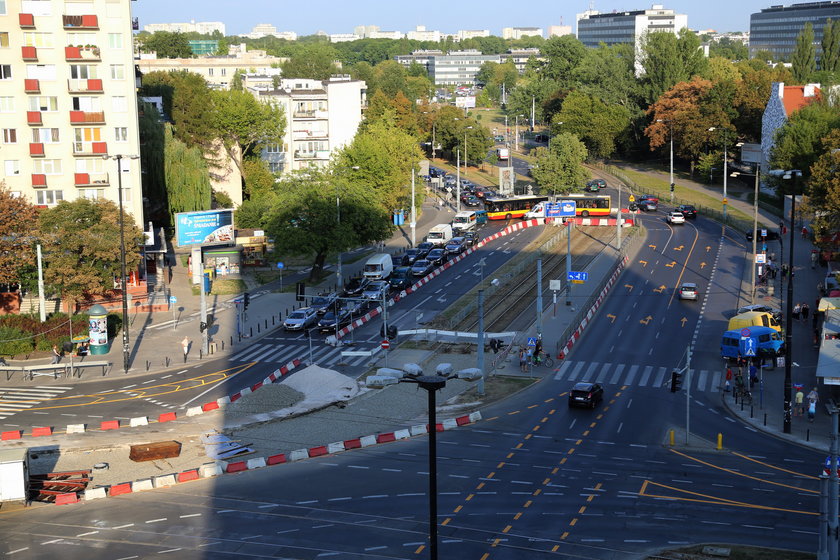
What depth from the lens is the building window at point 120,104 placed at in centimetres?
8244

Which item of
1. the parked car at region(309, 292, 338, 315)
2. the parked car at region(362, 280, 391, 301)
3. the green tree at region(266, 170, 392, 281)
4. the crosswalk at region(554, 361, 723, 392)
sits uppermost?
the green tree at region(266, 170, 392, 281)

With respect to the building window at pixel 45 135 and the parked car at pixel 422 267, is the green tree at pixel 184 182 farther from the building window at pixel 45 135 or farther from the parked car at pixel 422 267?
the parked car at pixel 422 267

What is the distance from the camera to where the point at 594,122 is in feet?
479

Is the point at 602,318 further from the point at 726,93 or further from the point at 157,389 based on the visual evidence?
the point at 726,93

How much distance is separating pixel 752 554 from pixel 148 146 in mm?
80019

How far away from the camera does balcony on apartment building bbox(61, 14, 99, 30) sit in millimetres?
80062

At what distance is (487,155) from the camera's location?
167m

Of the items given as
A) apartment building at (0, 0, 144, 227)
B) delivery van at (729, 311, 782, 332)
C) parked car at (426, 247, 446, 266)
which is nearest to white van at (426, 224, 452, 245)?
parked car at (426, 247, 446, 266)

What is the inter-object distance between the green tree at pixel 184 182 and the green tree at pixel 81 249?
83.0 ft

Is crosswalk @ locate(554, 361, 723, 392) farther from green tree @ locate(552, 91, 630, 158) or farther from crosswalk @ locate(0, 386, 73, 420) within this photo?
green tree @ locate(552, 91, 630, 158)

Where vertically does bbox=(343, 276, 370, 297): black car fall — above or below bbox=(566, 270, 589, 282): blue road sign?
below

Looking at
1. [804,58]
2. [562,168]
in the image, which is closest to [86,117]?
[562,168]

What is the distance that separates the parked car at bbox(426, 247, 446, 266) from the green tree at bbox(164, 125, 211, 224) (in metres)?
25.3

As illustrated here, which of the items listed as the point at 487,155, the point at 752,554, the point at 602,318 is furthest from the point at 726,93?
the point at 752,554
